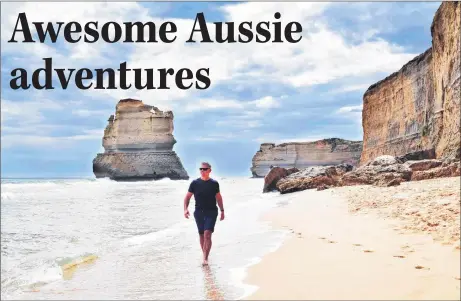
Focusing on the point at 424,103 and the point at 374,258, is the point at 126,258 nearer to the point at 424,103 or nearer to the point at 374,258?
the point at 374,258

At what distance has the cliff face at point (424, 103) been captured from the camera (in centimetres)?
1869

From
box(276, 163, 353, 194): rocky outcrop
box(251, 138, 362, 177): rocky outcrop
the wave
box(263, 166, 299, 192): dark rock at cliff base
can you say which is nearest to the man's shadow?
the wave

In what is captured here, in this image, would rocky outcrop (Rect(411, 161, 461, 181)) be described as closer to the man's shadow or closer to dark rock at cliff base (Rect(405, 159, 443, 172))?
dark rock at cliff base (Rect(405, 159, 443, 172))

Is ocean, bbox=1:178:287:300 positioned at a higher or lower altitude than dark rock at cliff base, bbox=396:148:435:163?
lower

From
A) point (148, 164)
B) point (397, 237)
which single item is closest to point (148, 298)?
point (397, 237)

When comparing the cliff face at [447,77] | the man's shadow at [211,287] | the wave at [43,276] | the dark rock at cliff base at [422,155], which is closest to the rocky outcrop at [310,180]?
the dark rock at cliff base at [422,155]

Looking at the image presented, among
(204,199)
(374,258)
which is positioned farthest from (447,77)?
(374,258)

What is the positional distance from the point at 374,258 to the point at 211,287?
1723mm

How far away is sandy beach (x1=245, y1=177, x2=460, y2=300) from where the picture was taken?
A: 12.8 ft

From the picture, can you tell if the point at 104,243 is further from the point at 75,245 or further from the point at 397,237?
the point at 397,237

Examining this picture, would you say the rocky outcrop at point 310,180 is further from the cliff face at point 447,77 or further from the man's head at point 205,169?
the man's head at point 205,169

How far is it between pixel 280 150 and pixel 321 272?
308ft

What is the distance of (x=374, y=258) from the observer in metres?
5.05

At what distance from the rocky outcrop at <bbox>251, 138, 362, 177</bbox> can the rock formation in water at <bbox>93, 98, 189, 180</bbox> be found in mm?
25164
